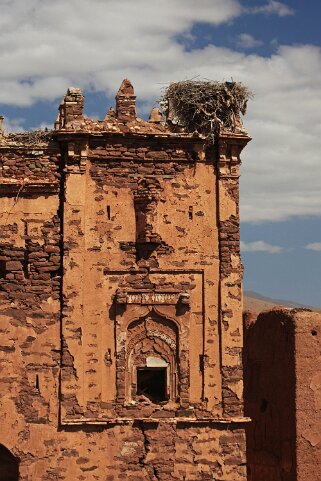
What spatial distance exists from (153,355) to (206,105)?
5.08 metres

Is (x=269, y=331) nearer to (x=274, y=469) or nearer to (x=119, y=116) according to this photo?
(x=274, y=469)

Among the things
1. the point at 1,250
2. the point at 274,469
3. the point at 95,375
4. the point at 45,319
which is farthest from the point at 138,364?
the point at 274,469

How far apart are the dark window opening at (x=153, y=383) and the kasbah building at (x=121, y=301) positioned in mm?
Answer: 27

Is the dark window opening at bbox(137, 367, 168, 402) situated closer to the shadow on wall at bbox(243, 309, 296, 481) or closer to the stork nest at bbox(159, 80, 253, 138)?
the shadow on wall at bbox(243, 309, 296, 481)

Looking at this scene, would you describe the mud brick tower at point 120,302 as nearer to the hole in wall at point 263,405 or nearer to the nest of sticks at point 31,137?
the nest of sticks at point 31,137

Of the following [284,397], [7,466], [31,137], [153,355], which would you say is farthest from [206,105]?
[7,466]

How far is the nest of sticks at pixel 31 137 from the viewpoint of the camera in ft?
56.5

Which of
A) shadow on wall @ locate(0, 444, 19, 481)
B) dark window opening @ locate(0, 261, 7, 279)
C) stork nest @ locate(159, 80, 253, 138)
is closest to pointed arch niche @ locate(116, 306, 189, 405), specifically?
dark window opening @ locate(0, 261, 7, 279)

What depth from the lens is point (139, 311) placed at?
16.9m

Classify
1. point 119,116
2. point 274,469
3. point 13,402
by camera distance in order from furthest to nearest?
point 274,469 → point 119,116 → point 13,402

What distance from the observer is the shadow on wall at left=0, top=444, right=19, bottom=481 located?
16.9m

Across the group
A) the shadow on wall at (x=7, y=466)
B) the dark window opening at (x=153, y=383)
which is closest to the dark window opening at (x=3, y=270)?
the dark window opening at (x=153, y=383)

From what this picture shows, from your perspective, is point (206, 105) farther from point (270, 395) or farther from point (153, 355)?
point (270, 395)

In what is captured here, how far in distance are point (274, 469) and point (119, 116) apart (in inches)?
327
